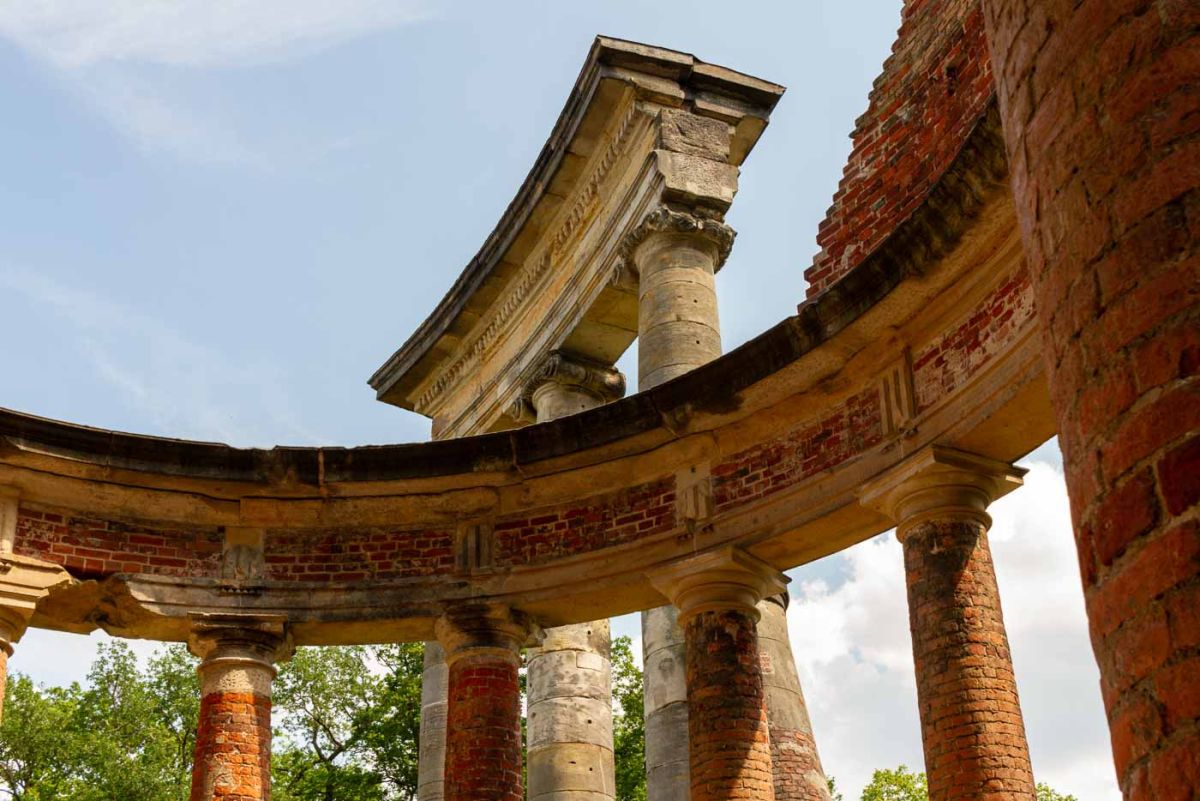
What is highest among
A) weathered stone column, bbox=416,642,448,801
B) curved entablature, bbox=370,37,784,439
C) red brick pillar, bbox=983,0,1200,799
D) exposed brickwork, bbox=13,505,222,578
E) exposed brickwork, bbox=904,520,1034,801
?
curved entablature, bbox=370,37,784,439

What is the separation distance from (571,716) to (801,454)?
20.1ft

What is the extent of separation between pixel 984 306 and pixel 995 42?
7399 millimetres

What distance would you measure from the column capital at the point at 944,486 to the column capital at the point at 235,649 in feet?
20.1

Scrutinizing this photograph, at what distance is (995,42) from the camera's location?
4.09 meters

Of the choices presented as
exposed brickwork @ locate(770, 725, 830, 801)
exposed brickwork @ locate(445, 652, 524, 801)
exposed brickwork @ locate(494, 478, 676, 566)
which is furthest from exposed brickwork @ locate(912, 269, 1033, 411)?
exposed brickwork @ locate(445, 652, 524, 801)

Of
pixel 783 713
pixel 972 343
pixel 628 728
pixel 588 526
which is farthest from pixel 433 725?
pixel 628 728

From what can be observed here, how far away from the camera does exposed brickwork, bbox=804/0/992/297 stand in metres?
13.1

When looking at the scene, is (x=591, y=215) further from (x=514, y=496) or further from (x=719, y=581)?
(x=719, y=581)

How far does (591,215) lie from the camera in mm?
19984

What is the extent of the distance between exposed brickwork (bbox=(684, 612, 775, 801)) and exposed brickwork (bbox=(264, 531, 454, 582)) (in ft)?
9.38

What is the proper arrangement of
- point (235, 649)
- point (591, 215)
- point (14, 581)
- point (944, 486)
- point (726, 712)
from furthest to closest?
point (591, 215), point (235, 649), point (14, 581), point (726, 712), point (944, 486)

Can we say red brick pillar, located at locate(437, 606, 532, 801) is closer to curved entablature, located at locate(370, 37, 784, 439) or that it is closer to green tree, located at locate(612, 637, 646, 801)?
curved entablature, located at locate(370, 37, 784, 439)

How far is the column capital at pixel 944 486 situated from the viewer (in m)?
11.4

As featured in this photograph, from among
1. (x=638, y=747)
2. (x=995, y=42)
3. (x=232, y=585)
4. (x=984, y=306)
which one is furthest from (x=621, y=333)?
(x=638, y=747)
